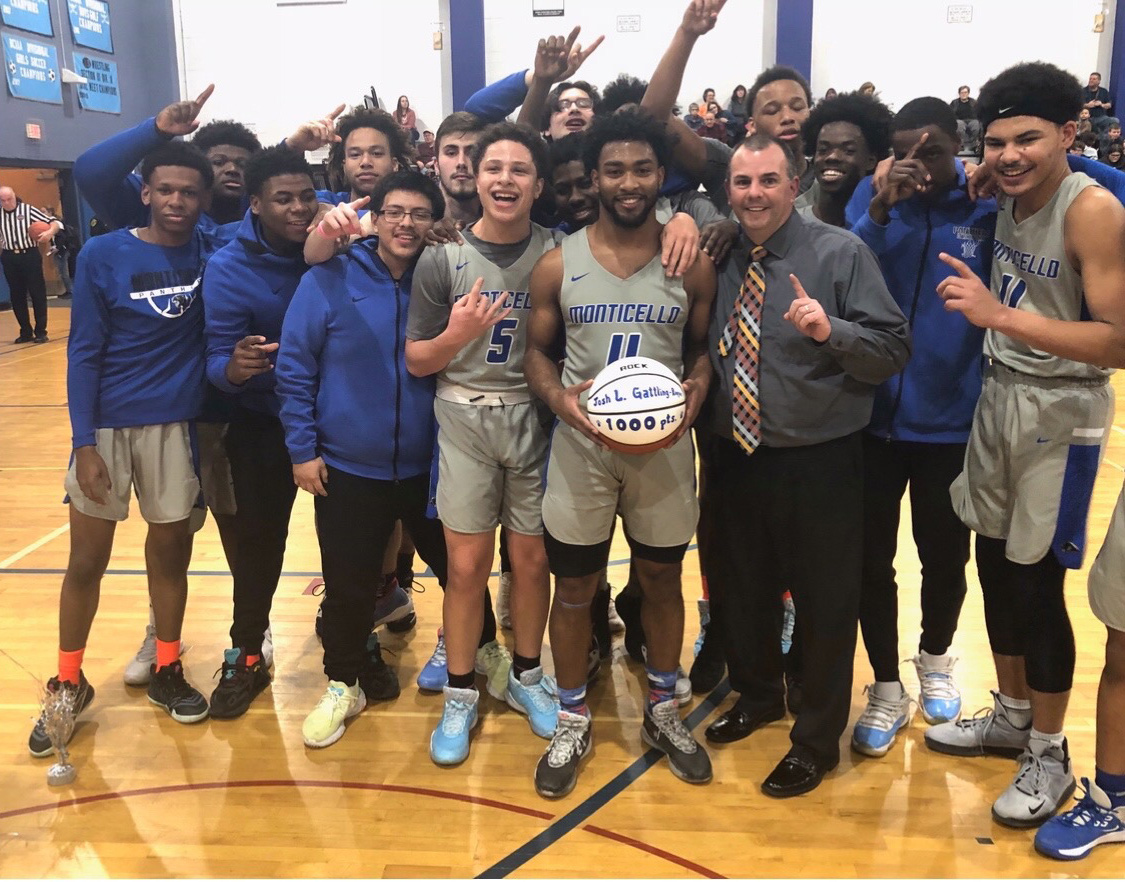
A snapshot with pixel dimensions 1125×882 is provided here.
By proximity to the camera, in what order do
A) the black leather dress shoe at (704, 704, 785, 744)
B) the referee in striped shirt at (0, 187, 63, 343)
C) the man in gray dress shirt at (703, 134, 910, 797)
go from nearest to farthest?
the man in gray dress shirt at (703, 134, 910, 797), the black leather dress shoe at (704, 704, 785, 744), the referee in striped shirt at (0, 187, 63, 343)

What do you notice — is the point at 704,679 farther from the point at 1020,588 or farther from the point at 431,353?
the point at 431,353

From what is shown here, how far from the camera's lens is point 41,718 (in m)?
3.04

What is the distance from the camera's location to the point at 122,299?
2.96 m

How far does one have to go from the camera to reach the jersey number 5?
2840 millimetres

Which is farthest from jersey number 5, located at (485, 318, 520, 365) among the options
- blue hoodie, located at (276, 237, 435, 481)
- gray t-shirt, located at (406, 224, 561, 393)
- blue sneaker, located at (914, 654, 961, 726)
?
blue sneaker, located at (914, 654, 961, 726)

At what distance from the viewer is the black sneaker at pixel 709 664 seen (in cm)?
340

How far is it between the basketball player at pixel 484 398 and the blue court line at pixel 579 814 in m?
0.35

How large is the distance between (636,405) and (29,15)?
53.6 feet

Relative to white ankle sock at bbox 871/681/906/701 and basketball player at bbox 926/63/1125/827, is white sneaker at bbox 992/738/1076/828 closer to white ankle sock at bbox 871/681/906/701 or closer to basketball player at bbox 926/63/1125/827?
basketball player at bbox 926/63/1125/827

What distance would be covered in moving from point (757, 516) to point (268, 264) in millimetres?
1834

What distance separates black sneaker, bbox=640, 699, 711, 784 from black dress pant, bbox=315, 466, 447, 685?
0.93 metres

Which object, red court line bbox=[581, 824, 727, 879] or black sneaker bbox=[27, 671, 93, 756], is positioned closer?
red court line bbox=[581, 824, 727, 879]

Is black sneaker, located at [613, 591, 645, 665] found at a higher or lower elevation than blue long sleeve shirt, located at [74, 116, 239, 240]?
lower

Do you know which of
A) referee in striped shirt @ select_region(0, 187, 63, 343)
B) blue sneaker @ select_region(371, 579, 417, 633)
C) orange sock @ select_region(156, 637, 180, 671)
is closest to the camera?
orange sock @ select_region(156, 637, 180, 671)
